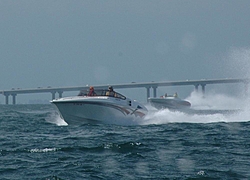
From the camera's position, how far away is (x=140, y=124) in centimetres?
2831

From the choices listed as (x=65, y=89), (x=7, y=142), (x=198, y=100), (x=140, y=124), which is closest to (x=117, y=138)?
(x=7, y=142)

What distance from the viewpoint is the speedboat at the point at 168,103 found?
6284 cm

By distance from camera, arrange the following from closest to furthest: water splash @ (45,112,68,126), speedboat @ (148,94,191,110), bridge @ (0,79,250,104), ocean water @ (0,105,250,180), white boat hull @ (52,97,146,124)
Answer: ocean water @ (0,105,250,180), white boat hull @ (52,97,146,124), water splash @ (45,112,68,126), speedboat @ (148,94,191,110), bridge @ (0,79,250,104)

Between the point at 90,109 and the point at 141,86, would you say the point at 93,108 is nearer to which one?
the point at 90,109

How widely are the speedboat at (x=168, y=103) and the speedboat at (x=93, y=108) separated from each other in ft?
118

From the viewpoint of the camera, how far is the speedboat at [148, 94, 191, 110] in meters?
62.8

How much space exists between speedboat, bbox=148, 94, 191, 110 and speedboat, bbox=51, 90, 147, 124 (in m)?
36.1

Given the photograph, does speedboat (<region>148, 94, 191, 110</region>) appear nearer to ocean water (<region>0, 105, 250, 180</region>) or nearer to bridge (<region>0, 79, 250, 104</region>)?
ocean water (<region>0, 105, 250, 180</region>)

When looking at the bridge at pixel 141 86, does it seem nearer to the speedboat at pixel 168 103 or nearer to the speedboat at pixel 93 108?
the speedboat at pixel 168 103

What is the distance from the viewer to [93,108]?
25.9 m

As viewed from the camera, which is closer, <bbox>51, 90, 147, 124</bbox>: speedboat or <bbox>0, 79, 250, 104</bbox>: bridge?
<bbox>51, 90, 147, 124</bbox>: speedboat

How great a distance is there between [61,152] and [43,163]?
6.56 ft

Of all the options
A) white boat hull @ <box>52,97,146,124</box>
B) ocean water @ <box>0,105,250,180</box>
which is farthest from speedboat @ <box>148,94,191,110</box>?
ocean water @ <box>0,105,250,180</box>

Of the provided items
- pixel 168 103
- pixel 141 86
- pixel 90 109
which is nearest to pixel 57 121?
pixel 90 109
